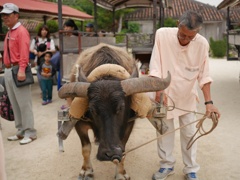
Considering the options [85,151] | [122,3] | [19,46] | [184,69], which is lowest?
[85,151]

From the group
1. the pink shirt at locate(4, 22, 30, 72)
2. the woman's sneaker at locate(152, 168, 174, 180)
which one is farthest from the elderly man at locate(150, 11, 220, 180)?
the pink shirt at locate(4, 22, 30, 72)

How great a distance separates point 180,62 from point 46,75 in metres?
4.67

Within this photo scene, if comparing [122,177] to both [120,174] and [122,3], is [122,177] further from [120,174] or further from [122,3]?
[122,3]

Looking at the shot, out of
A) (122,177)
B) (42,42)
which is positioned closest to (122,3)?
(42,42)

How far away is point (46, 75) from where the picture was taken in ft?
23.9

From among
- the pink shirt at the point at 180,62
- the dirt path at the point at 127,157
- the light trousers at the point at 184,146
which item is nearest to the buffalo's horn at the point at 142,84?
the pink shirt at the point at 180,62

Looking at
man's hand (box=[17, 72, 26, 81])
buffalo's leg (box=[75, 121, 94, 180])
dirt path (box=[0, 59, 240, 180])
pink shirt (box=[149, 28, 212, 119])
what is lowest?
dirt path (box=[0, 59, 240, 180])

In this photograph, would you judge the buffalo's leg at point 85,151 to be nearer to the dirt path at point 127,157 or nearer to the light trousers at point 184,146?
the dirt path at point 127,157

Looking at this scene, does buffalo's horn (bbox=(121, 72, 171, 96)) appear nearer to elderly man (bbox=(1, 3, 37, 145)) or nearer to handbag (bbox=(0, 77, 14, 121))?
elderly man (bbox=(1, 3, 37, 145))

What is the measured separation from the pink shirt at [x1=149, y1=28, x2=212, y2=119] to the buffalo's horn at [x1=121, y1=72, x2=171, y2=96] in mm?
290

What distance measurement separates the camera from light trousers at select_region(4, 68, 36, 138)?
15.5 feet

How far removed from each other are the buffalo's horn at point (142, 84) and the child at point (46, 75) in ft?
15.9

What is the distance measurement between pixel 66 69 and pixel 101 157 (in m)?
4.14

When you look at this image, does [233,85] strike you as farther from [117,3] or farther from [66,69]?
[66,69]
